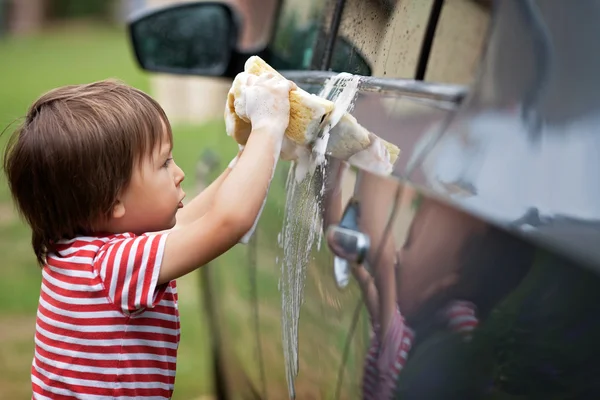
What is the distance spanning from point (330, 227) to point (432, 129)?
40 cm

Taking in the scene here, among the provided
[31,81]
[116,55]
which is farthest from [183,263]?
[116,55]

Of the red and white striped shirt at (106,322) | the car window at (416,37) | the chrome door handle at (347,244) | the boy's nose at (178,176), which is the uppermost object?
the car window at (416,37)

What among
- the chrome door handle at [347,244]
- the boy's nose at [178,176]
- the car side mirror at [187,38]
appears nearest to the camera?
the chrome door handle at [347,244]

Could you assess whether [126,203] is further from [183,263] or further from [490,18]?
[490,18]

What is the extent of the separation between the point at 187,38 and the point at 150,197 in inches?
77.1

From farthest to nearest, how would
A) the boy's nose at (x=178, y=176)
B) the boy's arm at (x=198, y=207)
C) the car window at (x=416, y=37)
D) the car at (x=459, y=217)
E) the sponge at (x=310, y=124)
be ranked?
1. the boy's arm at (x=198, y=207)
2. the boy's nose at (x=178, y=176)
3. the sponge at (x=310, y=124)
4. the car window at (x=416, y=37)
5. the car at (x=459, y=217)

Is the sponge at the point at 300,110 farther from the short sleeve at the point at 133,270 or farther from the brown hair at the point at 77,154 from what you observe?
the short sleeve at the point at 133,270

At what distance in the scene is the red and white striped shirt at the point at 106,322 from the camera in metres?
1.76

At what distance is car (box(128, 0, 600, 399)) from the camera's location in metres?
1.15

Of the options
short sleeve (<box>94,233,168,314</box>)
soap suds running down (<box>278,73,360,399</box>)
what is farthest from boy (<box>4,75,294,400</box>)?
soap suds running down (<box>278,73,360,399</box>)

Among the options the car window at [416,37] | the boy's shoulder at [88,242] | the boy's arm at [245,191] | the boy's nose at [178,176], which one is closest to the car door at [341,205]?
the car window at [416,37]

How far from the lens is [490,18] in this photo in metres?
1.36

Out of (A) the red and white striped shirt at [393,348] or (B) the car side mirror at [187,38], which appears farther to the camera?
(B) the car side mirror at [187,38]

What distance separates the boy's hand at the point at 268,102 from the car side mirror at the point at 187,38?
61.0 inches
